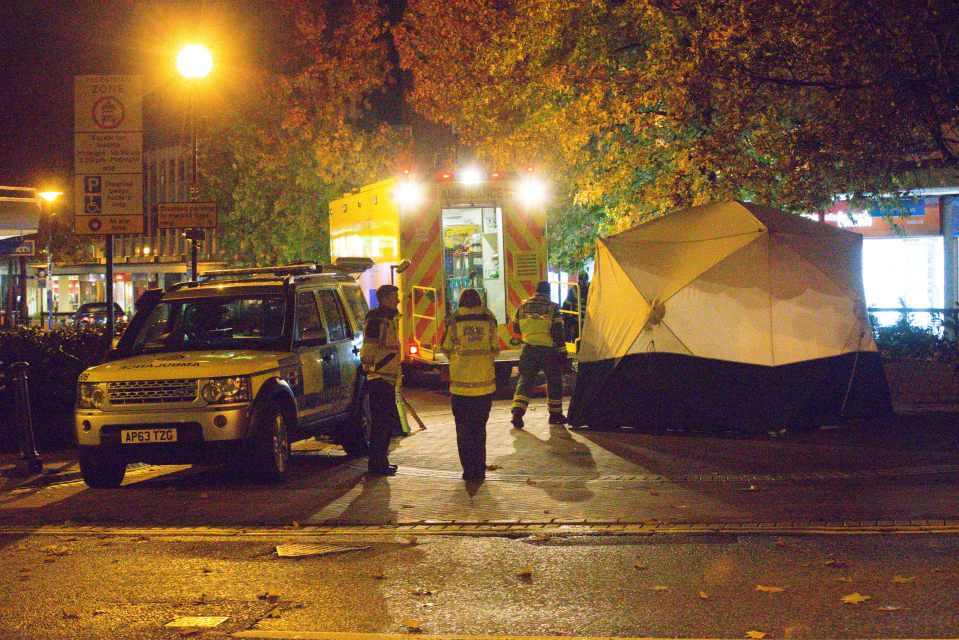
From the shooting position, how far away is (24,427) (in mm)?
11500

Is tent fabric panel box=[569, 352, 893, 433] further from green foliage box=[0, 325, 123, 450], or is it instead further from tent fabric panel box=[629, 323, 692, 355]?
green foliage box=[0, 325, 123, 450]

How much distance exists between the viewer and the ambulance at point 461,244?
58.4 feet

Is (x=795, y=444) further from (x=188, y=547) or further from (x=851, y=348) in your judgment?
(x=188, y=547)

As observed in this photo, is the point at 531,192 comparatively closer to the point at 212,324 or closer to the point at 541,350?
the point at 541,350

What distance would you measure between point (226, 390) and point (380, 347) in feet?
4.96

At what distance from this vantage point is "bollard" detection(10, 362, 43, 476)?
452 inches

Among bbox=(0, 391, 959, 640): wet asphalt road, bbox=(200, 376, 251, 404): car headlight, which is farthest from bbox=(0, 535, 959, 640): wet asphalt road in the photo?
bbox=(200, 376, 251, 404): car headlight

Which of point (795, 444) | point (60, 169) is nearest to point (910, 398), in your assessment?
point (795, 444)

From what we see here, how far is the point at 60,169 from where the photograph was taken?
62.9 m

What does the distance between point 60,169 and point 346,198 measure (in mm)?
45689

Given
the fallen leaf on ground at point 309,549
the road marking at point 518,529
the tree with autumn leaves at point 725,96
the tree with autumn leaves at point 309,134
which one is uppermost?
the tree with autumn leaves at point 309,134

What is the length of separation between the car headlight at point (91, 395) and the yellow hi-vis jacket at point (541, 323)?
5.56 m

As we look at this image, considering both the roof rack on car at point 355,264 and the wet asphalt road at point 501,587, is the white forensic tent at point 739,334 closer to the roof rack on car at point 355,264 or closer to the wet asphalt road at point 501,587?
the roof rack on car at point 355,264

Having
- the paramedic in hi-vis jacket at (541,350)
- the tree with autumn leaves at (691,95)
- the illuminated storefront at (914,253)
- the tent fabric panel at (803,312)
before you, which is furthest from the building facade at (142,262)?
the tent fabric panel at (803,312)
